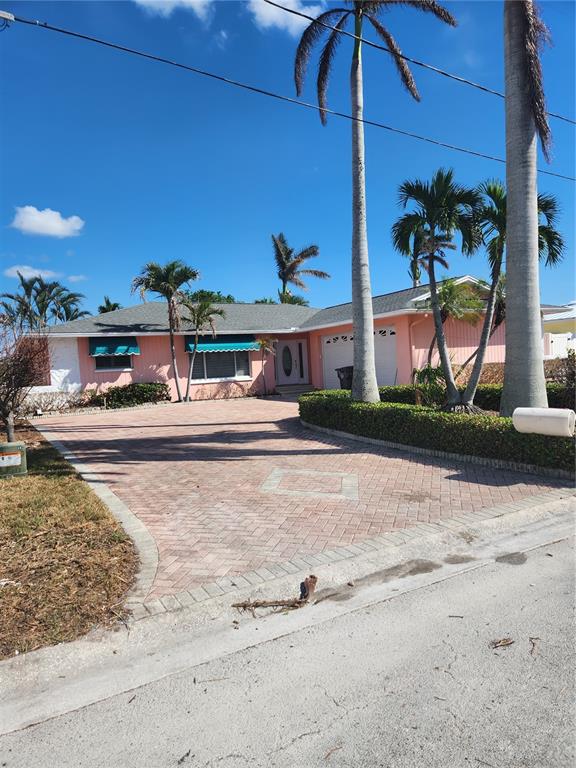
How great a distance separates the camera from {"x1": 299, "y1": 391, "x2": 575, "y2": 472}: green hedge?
651cm

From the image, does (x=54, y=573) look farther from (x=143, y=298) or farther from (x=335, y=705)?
(x=143, y=298)

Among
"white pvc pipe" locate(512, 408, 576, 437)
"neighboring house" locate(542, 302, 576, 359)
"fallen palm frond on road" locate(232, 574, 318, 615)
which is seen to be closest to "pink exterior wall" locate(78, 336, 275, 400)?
"neighboring house" locate(542, 302, 576, 359)

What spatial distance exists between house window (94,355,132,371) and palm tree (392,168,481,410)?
41.0ft

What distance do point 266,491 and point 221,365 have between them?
15.2m

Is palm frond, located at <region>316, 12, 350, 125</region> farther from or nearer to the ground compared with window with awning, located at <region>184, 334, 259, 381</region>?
farther from the ground

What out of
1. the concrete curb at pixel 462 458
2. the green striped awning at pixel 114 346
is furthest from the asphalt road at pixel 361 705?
the green striped awning at pixel 114 346

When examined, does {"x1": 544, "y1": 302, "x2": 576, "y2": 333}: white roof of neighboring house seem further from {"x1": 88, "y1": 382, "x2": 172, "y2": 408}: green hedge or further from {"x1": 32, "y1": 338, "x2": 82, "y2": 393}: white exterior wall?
{"x1": 32, "y1": 338, "x2": 82, "y2": 393}: white exterior wall

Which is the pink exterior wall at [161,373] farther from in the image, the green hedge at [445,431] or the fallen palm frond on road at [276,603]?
the fallen palm frond on road at [276,603]

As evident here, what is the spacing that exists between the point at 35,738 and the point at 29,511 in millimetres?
3581

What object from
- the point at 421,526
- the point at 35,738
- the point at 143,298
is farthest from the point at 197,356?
the point at 35,738

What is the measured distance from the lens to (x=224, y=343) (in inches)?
806

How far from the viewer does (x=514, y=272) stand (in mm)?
8117

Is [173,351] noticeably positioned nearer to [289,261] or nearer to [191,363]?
[191,363]

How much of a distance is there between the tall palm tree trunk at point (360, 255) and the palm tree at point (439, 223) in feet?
2.81
